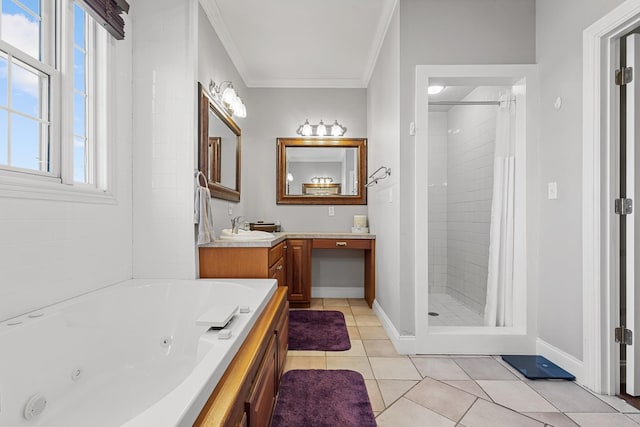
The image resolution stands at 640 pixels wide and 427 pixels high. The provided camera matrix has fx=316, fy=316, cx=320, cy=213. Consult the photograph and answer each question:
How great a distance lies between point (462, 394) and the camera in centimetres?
178

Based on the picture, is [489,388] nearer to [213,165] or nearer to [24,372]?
[24,372]

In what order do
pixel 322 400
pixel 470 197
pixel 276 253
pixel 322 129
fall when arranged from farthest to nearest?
→ 1. pixel 322 129
2. pixel 470 197
3. pixel 276 253
4. pixel 322 400

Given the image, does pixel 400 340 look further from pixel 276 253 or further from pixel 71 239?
pixel 71 239

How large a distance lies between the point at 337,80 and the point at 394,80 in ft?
5.24

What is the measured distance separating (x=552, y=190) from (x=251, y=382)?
2.19 meters

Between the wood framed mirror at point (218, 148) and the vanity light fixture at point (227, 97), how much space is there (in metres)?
0.07

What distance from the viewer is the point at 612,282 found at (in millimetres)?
1779

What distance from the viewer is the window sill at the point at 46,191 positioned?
1320mm

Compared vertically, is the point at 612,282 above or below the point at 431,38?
below

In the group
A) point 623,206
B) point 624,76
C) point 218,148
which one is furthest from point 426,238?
point 218,148

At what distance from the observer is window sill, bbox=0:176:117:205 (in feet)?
4.33

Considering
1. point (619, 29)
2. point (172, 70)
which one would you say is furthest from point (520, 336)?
point (172, 70)

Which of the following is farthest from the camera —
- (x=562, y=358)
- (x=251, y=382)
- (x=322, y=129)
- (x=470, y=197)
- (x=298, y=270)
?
(x=322, y=129)

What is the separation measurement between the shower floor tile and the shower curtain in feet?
1.10
